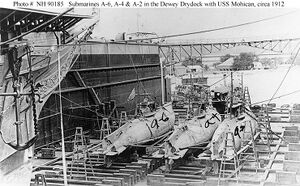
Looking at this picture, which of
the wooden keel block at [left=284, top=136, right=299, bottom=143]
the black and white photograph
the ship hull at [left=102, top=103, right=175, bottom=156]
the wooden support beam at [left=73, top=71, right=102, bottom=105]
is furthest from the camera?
the wooden support beam at [left=73, top=71, right=102, bottom=105]

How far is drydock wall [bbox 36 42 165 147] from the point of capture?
13828 millimetres

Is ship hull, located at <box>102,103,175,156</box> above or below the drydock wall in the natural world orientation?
below

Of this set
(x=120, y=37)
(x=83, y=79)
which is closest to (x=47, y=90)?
(x=83, y=79)

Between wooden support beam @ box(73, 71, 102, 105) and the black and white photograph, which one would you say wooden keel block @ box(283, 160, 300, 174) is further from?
wooden support beam @ box(73, 71, 102, 105)

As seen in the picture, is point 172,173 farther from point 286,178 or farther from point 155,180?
point 286,178

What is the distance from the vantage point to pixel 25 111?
956cm

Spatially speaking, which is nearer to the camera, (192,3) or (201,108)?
Result: (192,3)

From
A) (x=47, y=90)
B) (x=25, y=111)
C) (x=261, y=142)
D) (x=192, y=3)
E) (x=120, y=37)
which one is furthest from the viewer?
(x=120, y=37)

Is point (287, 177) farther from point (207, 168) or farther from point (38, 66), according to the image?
point (38, 66)

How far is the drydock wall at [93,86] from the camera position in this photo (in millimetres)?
13828

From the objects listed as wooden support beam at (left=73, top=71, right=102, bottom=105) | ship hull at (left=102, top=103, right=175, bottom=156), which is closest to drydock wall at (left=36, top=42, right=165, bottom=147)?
wooden support beam at (left=73, top=71, right=102, bottom=105)

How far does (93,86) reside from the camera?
15.9 m

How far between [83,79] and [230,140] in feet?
24.4

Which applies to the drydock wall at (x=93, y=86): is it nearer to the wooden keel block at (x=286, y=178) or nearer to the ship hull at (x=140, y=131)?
the ship hull at (x=140, y=131)
